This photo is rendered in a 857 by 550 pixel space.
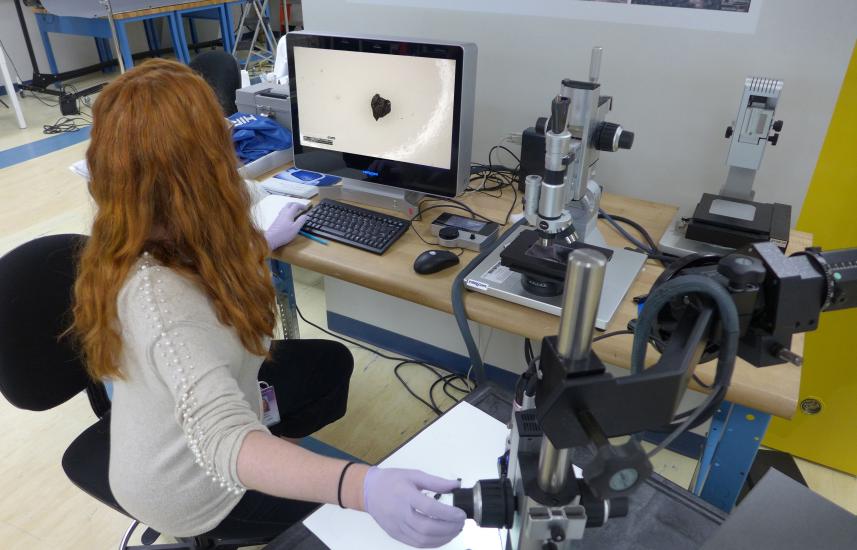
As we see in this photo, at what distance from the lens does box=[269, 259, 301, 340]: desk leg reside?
71.3 inches

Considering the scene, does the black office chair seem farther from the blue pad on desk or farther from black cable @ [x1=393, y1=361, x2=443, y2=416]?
black cable @ [x1=393, y1=361, x2=443, y2=416]

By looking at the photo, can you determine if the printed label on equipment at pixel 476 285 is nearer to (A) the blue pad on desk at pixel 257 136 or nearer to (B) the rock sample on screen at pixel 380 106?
(B) the rock sample on screen at pixel 380 106

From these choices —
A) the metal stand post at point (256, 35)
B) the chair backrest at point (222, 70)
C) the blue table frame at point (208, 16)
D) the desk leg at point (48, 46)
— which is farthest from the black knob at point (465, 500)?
the desk leg at point (48, 46)

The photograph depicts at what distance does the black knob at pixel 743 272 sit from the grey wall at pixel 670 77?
48.3 inches

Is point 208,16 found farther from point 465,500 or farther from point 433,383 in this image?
point 465,500

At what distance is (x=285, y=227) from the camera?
1.43 m

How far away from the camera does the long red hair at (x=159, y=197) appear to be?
Answer: 817 millimetres

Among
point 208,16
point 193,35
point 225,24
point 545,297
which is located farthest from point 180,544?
point 193,35

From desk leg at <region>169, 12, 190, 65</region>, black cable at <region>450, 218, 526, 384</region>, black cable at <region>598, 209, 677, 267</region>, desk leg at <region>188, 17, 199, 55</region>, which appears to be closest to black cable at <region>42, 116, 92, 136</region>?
desk leg at <region>169, 12, 190, 65</region>

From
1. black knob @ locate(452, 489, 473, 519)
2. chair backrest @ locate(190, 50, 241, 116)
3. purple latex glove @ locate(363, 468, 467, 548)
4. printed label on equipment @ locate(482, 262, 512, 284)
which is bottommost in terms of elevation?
purple latex glove @ locate(363, 468, 467, 548)

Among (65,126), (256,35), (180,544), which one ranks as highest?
(256,35)

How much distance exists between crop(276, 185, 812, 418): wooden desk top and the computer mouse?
0.01 m

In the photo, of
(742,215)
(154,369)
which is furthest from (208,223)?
(742,215)

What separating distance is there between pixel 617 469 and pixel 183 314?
0.66 metres
